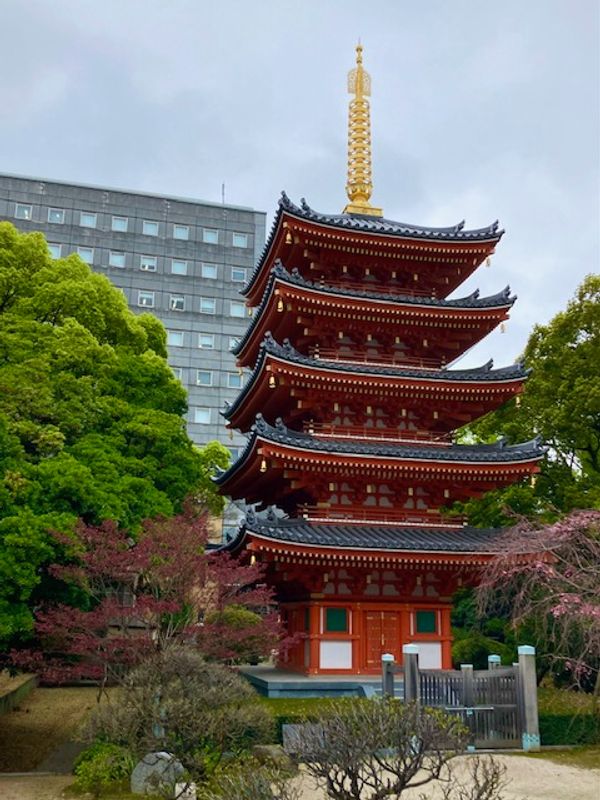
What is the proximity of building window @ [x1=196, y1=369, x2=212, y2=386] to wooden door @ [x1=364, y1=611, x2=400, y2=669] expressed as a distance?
34.6m

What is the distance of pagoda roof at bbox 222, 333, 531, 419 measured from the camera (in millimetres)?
22734

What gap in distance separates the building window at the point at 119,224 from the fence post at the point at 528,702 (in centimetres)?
4708

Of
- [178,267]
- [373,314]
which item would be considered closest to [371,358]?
[373,314]

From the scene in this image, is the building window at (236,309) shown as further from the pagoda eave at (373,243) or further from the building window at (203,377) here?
the pagoda eave at (373,243)

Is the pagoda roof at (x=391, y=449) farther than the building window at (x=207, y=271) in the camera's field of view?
No

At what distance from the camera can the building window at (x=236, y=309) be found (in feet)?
189

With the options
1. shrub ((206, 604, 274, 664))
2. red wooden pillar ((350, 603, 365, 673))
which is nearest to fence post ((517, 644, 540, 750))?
red wooden pillar ((350, 603, 365, 673))

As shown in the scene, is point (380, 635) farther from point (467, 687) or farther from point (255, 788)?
point (255, 788)

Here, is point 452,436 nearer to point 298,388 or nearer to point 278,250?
point 298,388

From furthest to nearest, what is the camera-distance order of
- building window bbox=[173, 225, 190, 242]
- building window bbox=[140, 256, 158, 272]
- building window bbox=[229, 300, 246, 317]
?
A: building window bbox=[173, 225, 190, 242] → building window bbox=[229, 300, 246, 317] → building window bbox=[140, 256, 158, 272]

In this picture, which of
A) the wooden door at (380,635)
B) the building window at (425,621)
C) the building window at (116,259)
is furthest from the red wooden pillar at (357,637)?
the building window at (116,259)

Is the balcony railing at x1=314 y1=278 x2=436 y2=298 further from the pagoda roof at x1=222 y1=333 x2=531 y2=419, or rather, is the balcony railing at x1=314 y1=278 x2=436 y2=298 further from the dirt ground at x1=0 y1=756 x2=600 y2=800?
the dirt ground at x1=0 y1=756 x2=600 y2=800

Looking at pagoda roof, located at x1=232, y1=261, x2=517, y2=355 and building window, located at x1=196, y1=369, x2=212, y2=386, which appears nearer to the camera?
pagoda roof, located at x1=232, y1=261, x2=517, y2=355

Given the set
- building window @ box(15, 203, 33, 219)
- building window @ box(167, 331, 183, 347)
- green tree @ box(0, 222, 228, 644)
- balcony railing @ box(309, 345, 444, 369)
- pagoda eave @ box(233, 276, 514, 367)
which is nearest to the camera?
green tree @ box(0, 222, 228, 644)
